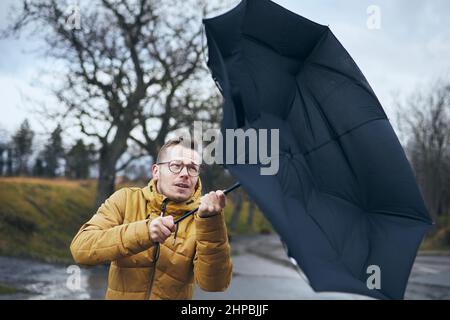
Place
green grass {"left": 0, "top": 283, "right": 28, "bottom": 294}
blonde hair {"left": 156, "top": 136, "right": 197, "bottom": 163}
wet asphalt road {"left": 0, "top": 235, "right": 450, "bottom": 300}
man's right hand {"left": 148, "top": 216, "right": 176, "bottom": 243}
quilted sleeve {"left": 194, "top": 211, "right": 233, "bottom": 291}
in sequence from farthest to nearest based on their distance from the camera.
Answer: wet asphalt road {"left": 0, "top": 235, "right": 450, "bottom": 300} < green grass {"left": 0, "top": 283, "right": 28, "bottom": 294} < blonde hair {"left": 156, "top": 136, "right": 197, "bottom": 163} < quilted sleeve {"left": 194, "top": 211, "right": 233, "bottom": 291} < man's right hand {"left": 148, "top": 216, "right": 176, "bottom": 243}

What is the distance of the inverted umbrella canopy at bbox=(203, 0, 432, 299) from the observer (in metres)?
2.11

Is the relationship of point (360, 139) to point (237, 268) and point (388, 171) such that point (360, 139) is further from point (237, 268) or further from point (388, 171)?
point (237, 268)

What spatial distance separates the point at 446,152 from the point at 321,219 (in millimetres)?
27605

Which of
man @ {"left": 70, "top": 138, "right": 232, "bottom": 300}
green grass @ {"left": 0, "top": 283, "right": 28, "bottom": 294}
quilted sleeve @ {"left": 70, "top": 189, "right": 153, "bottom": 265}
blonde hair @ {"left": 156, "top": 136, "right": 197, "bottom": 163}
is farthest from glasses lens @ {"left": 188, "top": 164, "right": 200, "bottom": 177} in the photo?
green grass @ {"left": 0, "top": 283, "right": 28, "bottom": 294}

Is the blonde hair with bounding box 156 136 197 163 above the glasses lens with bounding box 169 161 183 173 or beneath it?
above

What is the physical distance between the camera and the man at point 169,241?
219 cm

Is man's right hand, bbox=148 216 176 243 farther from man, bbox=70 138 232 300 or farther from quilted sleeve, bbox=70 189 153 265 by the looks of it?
man, bbox=70 138 232 300

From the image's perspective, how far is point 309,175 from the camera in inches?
89.3

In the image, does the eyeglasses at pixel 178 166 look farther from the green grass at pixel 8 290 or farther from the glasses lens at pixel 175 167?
the green grass at pixel 8 290

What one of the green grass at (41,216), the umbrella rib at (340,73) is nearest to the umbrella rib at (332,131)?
the umbrella rib at (340,73)

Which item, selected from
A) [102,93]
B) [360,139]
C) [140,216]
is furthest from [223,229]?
[102,93]

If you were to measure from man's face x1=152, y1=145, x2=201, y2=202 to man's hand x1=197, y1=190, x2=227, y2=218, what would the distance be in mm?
244

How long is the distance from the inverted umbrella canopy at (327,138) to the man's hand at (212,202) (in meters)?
0.25

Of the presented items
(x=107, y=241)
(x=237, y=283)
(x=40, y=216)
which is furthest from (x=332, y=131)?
(x=40, y=216)
